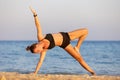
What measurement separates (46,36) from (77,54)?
1.19m

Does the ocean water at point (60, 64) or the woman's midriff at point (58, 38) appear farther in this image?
the ocean water at point (60, 64)

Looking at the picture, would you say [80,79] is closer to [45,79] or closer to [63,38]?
[45,79]

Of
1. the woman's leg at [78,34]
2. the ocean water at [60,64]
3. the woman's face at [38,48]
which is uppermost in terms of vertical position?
the woman's face at [38,48]

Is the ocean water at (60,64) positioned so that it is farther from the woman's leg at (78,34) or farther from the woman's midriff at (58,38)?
the woman's midriff at (58,38)

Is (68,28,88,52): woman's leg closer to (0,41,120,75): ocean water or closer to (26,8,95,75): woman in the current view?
(26,8,95,75): woman

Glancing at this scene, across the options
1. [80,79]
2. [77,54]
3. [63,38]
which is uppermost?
[63,38]

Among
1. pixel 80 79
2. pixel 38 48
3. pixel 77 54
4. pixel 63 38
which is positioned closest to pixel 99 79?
pixel 80 79

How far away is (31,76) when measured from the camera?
10.4 meters

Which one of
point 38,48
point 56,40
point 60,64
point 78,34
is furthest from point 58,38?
point 60,64

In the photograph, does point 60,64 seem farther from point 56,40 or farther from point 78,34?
point 56,40

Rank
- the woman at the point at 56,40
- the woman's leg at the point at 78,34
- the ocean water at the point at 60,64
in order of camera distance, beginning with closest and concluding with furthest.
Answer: the woman at the point at 56,40 → the woman's leg at the point at 78,34 → the ocean water at the point at 60,64

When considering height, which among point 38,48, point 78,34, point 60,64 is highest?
point 38,48

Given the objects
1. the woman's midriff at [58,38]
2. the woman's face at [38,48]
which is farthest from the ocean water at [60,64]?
the woman's face at [38,48]

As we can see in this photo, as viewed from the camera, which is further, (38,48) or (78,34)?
(78,34)
